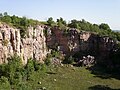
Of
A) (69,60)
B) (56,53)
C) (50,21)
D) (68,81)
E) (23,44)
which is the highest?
(50,21)

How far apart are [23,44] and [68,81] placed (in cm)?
1379

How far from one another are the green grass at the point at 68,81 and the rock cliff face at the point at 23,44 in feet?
20.0

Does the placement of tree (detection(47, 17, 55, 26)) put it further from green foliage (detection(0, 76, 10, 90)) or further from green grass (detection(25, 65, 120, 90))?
green foliage (detection(0, 76, 10, 90))

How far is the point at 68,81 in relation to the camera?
228ft

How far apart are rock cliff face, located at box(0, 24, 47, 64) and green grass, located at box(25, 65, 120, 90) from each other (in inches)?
240

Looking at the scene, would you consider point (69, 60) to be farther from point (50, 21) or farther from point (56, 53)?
point (50, 21)

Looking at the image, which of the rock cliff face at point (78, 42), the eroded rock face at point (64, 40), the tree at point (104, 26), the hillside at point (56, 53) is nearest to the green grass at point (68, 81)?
the hillside at point (56, 53)

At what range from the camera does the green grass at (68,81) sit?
65.3 meters

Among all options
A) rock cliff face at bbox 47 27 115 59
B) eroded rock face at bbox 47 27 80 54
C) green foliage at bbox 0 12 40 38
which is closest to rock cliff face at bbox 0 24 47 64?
green foliage at bbox 0 12 40 38

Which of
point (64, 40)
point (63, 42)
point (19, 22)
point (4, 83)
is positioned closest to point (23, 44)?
point (19, 22)

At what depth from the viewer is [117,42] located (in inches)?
3391

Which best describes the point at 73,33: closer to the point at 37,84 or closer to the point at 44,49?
the point at 44,49

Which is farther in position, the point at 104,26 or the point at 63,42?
the point at 104,26

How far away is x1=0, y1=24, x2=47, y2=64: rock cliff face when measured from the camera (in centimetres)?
7144
